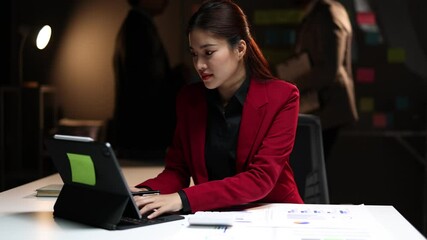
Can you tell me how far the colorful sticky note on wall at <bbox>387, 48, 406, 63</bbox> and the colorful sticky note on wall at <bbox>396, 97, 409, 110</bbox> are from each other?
0.21 m

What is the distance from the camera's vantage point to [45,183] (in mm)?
2445

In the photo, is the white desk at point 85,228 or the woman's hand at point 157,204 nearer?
the white desk at point 85,228

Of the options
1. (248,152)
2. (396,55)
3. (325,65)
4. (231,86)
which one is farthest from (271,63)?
(248,152)

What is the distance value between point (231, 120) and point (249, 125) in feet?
0.24

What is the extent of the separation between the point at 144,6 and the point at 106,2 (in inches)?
8.7

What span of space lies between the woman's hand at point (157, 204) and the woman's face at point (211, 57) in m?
0.39

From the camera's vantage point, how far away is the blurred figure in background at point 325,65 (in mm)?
3779

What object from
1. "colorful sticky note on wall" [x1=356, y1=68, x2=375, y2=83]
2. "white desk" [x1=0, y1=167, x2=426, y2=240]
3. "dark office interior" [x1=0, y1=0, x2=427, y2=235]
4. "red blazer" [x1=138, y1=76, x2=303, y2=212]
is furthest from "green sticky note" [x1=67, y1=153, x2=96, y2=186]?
"colorful sticky note on wall" [x1=356, y1=68, x2=375, y2=83]

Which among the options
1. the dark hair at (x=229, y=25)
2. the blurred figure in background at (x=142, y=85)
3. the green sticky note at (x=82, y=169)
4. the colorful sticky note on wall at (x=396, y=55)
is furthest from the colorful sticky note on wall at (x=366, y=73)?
the green sticky note at (x=82, y=169)

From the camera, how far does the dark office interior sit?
149 inches

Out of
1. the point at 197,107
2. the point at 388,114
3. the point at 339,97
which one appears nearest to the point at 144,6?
the point at 339,97

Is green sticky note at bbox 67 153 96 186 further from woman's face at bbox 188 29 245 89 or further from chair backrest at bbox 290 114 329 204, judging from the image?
chair backrest at bbox 290 114 329 204

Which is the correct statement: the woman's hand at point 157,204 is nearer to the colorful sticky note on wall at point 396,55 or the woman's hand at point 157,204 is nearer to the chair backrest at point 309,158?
the chair backrest at point 309,158

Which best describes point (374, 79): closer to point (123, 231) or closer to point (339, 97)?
point (339, 97)
